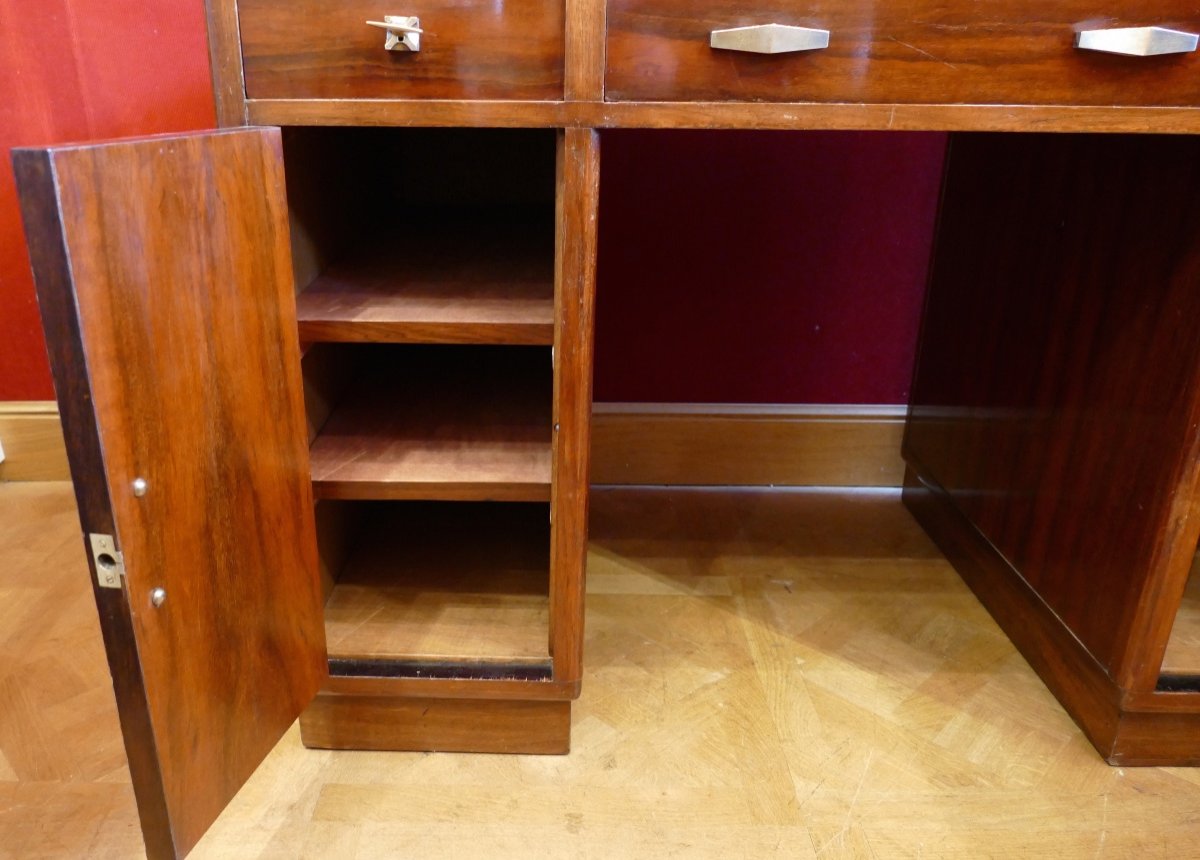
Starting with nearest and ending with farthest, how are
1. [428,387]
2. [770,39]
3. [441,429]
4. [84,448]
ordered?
[84,448], [770,39], [441,429], [428,387]

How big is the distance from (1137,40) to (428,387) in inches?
30.1

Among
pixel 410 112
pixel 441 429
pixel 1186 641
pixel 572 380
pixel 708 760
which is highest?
pixel 410 112

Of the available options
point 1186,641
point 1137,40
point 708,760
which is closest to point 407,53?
point 1137,40

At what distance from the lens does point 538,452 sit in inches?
32.9

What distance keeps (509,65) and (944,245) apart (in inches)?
32.8

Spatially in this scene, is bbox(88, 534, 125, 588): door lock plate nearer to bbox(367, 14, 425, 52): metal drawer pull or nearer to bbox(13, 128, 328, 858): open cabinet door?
bbox(13, 128, 328, 858): open cabinet door

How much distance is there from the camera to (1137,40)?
0.62 meters

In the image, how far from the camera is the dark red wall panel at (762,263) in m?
1.26

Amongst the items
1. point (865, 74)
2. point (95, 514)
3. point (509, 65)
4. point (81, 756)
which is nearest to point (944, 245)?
point (865, 74)

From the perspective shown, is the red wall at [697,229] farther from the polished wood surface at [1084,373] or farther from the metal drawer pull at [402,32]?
the metal drawer pull at [402,32]

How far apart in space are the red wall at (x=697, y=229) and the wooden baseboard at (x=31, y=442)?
0.09 ft

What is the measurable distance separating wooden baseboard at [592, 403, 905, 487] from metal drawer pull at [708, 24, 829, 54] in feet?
2.63

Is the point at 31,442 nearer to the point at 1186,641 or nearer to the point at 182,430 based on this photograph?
the point at 182,430

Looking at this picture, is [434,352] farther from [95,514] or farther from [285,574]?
[95,514]
